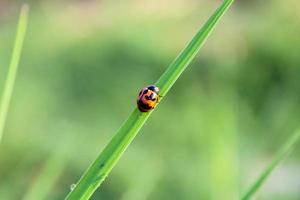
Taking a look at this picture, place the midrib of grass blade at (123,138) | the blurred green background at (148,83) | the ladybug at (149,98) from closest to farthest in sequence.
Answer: the midrib of grass blade at (123,138)
the ladybug at (149,98)
the blurred green background at (148,83)

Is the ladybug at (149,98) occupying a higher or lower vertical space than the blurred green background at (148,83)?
higher

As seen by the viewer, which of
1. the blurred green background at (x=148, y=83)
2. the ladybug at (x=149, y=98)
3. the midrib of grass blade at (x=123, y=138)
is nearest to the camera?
the midrib of grass blade at (x=123, y=138)

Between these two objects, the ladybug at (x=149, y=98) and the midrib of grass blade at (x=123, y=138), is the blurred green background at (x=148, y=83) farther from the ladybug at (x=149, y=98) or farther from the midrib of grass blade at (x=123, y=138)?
the midrib of grass blade at (x=123, y=138)

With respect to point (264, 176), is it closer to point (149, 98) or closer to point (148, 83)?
point (149, 98)

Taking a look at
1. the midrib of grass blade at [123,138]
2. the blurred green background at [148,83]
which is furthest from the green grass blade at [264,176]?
the blurred green background at [148,83]

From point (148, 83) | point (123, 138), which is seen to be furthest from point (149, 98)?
point (148, 83)

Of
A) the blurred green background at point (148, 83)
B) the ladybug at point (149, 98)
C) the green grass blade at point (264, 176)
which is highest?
the green grass blade at point (264, 176)

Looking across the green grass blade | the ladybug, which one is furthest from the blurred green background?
the green grass blade
